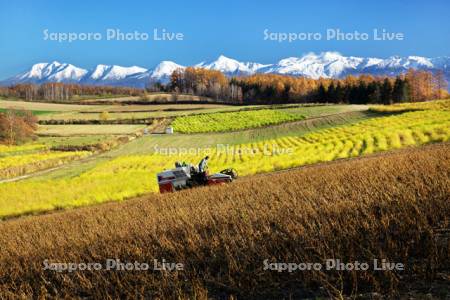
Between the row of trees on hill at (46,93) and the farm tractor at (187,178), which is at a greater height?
the row of trees on hill at (46,93)

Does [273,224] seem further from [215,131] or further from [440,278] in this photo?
[215,131]

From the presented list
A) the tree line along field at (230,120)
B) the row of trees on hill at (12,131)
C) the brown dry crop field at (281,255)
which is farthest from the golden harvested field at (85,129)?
the brown dry crop field at (281,255)

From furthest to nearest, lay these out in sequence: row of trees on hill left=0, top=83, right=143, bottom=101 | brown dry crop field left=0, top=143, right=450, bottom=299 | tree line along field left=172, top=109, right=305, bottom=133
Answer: row of trees on hill left=0, top=83, right=143, bottom=101
tree line along field left=172, top=109, right=305, bottom=133
brown dry crop field left=0, top=143, right=450, bottom=299

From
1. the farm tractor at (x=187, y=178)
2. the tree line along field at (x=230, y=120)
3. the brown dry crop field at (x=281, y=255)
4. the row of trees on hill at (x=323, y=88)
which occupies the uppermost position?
the row of trees on hill at (x=323, y=88)

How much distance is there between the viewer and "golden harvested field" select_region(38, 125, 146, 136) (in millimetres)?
74000

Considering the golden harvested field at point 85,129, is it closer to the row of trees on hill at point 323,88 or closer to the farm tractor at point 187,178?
the farm tractor at point 187,178

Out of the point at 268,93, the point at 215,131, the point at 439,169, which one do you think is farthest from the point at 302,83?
the point at 439,169

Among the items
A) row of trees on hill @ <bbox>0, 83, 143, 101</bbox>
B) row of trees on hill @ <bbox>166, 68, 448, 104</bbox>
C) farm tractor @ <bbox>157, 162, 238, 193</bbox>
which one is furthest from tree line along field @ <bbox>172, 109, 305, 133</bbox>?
row of trees on hill @ <bbox>0, 83, 143, 101</bbox>

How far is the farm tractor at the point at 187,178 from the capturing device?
17.8 meters

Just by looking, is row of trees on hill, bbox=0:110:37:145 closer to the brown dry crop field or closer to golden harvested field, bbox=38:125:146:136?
golden harvested field, bbox=38:125:146:136

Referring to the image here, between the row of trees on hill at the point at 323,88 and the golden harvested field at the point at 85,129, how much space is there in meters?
56.3

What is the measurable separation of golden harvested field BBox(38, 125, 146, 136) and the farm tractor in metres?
55.2

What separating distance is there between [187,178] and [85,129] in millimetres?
67161

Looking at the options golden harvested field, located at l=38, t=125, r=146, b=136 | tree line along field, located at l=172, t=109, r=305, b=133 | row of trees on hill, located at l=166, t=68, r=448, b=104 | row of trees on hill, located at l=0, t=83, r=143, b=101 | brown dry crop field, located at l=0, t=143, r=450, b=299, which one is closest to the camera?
brown dry crop field, located at l=0, t=143, r=450, b=299
